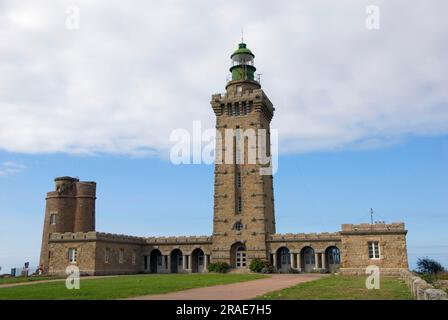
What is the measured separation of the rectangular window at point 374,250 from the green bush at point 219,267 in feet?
47.5

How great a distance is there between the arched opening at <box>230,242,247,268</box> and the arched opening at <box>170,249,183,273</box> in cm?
713

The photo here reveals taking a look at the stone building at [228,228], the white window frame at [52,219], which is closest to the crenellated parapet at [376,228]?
the stone building at [228,228]

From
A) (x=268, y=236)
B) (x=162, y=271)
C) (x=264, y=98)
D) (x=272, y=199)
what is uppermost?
A: (x=264, y=98)

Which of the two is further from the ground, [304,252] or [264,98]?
[264,98]

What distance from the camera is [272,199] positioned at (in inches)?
1984

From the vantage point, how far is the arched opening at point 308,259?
4528cm

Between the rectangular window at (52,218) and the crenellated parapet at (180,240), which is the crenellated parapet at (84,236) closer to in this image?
the crenellated parapet at (180,240)

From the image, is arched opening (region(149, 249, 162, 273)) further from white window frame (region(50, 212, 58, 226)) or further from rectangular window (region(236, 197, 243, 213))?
white window frame (region(50, 212, 58, 226))

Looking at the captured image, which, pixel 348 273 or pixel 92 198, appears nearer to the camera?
pixel 348 273

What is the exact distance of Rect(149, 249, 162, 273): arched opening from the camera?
51188 millimetres

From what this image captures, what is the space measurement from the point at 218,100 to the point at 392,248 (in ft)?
77.4

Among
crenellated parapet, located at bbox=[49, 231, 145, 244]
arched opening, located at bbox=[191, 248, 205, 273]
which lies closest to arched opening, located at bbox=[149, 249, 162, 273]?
arched opening, located at bbox=[191, 248, 205, 273]
